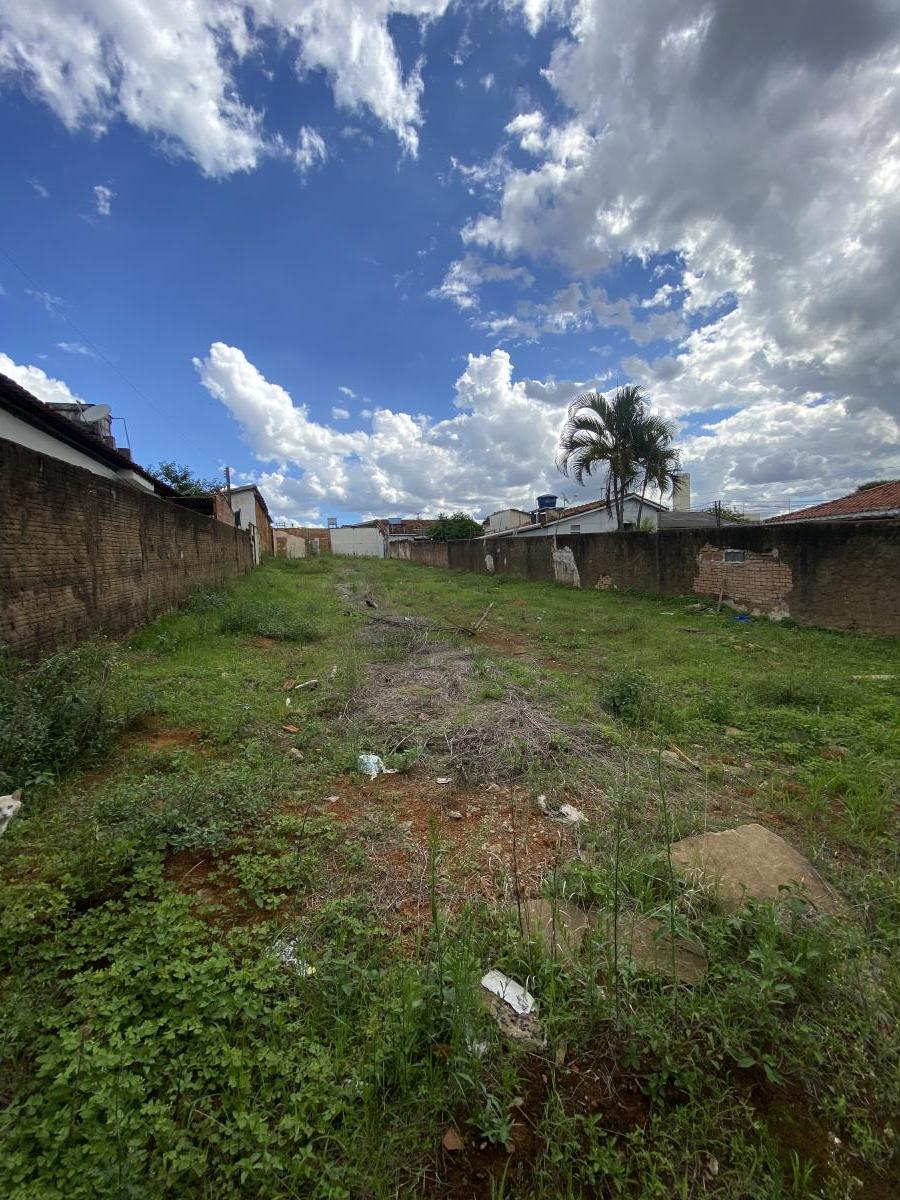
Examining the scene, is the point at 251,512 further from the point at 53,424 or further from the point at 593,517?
the point at 593,517

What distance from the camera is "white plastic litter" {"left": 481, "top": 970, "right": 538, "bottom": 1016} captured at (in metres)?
1.52

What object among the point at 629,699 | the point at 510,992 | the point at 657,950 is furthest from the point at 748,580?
the point at 510,992

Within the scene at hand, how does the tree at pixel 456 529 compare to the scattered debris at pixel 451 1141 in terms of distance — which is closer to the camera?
the scattered debris at pixel 451 1141

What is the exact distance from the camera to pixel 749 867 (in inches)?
82.3

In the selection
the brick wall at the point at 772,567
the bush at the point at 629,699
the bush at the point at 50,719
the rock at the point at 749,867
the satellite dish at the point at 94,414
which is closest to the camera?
the rock at the point at 749,867

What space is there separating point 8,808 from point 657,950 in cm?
291

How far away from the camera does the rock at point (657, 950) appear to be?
1.62 metres

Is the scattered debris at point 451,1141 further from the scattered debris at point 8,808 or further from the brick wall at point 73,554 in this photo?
the brick wall at point 73,554

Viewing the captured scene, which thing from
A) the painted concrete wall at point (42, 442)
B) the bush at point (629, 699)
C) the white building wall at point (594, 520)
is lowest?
the bush at point (629, 699)

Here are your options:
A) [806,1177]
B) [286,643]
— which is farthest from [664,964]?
[286,643]

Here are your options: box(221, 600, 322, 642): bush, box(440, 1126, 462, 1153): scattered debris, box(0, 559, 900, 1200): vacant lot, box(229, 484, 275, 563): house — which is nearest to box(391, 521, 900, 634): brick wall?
box(0, 559, 900, 1200): vacant lot

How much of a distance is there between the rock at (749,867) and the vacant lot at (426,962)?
0.11m

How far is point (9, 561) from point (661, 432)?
15.3 metres

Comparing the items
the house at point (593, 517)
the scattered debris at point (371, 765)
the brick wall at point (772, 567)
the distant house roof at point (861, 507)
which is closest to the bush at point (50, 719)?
the scattered debris at point (371, 765)
